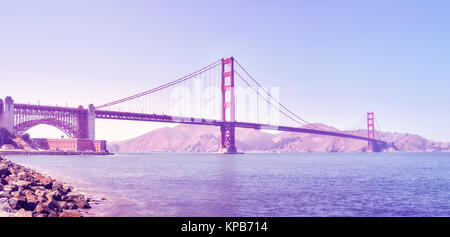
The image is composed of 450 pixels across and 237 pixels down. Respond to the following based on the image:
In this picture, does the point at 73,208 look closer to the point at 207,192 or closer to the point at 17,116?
the point at 207,192

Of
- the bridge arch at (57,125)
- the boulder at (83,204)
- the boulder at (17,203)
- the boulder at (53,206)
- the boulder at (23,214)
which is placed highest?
the bridge arch at (57,125)

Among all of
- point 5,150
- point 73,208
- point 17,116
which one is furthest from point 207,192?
point 17,116

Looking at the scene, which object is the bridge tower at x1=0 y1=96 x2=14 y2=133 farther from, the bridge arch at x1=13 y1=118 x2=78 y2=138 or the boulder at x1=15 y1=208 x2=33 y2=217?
the boulder at x1=15 y1=208 x2=33 y2=217

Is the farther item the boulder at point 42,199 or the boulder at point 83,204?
the boulder at point 83,204

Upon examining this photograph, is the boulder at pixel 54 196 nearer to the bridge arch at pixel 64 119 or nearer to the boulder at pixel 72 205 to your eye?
the boulder at pixel 72 205

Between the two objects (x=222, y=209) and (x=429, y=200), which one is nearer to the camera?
(x=222, y=209)

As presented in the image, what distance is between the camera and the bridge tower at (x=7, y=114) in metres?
86.9

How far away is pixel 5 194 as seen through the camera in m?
13.0

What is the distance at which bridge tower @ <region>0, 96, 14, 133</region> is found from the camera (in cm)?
8688

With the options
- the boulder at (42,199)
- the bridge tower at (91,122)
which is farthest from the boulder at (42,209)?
the bridge tower at (91,122)

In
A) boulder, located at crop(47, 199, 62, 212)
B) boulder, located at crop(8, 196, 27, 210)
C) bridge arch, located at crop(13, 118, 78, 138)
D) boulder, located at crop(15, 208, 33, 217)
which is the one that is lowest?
boulder, located at crop(47, 199, 62, 212)

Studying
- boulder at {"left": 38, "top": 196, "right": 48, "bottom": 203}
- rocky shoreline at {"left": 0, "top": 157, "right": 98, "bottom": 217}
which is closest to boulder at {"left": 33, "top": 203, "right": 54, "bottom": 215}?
rocky shoreline at {"left": 0, "top": 157, "right": 98, "bottom": 217}

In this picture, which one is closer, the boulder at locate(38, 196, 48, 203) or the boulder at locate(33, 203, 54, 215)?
the boulder at locate(33, 203, 54, 215)
